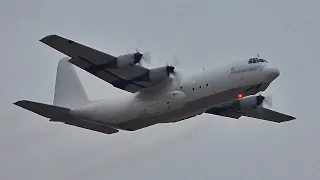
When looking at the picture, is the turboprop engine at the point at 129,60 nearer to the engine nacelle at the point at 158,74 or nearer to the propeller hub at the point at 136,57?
the propeller hub at the point at 136,57

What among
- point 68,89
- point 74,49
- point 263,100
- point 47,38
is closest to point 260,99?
point 263,100

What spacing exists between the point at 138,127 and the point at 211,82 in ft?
17.3

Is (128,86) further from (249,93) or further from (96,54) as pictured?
(249,93)

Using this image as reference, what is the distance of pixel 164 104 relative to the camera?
44.9 metres

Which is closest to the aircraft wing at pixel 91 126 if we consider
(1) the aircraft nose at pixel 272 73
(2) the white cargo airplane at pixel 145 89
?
(2) the white cargo airplane at pixel 145 89

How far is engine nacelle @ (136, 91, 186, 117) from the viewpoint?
146 feet

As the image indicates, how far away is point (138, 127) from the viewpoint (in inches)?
1845

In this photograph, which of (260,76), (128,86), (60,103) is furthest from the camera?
(60,103)

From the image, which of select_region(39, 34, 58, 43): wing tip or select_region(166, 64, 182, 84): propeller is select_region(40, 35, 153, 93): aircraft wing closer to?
select_region(39, 34, 58, 43): wing tip

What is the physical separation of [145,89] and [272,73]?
7.19m

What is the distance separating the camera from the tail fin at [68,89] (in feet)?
164

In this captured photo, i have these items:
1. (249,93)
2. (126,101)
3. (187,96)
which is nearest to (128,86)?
(126,101)

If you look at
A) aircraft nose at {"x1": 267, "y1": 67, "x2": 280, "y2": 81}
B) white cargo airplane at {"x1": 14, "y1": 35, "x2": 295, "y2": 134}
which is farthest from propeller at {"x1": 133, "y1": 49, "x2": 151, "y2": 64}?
aircraft nose at {"x1": 267, "y1": 67, "x2": 280, "y2": 81}

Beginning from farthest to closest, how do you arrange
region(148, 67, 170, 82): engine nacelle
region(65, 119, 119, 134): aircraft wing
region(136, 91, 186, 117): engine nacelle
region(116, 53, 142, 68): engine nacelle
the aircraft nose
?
region(65, 119, 119, 134): aircraft wing
region(148, 67, 170, 82): engine nacelle
region(136, 91, 186, 117): engine nacelle
the aircraft nose
region(116, 53, 142, 68): engine nacelle
